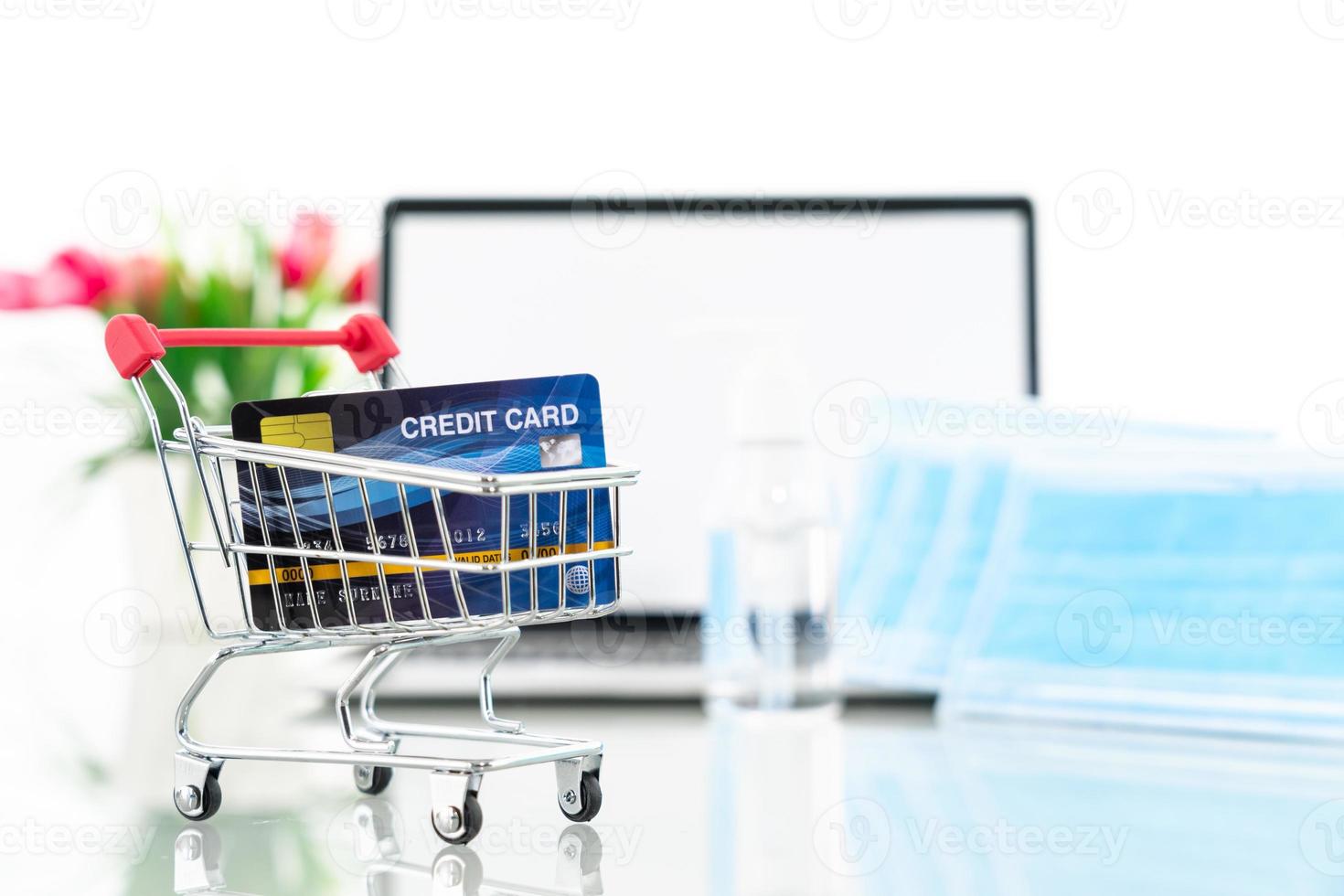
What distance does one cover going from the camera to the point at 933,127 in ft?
4.22

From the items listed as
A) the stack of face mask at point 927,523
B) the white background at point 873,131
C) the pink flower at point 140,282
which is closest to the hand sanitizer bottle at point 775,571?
the stack of face mask at point 927,523

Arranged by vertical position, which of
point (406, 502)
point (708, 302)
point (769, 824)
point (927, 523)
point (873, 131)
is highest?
point (873, 131)

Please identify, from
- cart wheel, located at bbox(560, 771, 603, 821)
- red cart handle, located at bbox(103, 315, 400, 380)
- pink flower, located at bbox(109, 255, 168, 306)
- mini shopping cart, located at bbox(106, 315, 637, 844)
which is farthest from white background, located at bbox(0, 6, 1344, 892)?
cart wheel, located at bbox(560, 771, 603, 821)

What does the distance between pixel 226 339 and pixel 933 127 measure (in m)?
0.85

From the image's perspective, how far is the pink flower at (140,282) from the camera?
103cm

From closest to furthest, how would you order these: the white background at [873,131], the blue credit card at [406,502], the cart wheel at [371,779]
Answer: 1. the blue credit card at [406,502]
2. the cart wheel at [371,779]
3. the white background at [873,131]

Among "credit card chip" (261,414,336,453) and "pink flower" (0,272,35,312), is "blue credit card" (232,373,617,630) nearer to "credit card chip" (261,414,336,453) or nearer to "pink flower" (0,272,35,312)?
"credit card chip" (261,414,336,453)

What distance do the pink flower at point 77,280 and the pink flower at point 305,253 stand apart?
0.52ft

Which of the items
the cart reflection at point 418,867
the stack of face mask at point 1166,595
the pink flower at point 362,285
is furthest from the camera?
the pink flower at point 362,285

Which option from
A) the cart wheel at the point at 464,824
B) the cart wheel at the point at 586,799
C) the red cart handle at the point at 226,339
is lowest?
the cart wheel at the point at 586,799

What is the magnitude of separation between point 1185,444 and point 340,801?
747 millimetres

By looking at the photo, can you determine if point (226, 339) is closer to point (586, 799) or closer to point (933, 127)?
point (586, 799)

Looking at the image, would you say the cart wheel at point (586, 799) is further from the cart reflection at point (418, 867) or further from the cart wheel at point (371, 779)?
the cart wheel at point (371, 779)

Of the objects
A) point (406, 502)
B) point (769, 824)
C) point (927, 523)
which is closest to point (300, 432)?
point (406, 502)
